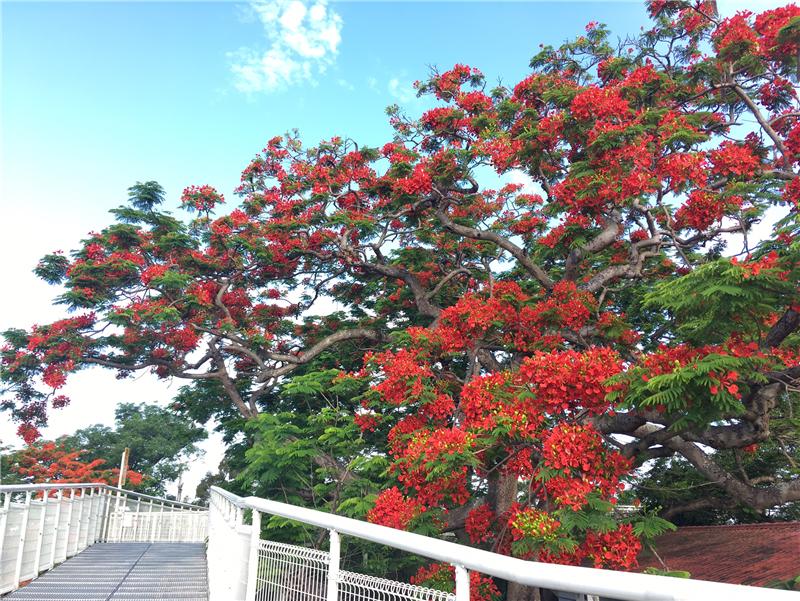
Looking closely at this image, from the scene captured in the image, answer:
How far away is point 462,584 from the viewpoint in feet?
6.57

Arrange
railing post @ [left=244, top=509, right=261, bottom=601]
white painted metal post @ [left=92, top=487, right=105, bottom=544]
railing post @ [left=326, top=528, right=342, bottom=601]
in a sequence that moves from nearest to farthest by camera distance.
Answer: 1. railing post @ [left=326, top=528, right=342, bottom=601]
2. railing post @ [left=244, top=509, right=261, bottom=601]
3. white painted metal post @ [left=92, top=487, right=105, bottom=544]

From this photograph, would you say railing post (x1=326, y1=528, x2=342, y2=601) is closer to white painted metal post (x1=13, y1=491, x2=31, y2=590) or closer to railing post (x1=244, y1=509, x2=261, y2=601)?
railing post (x1=244, y1=509, x2=261, y2=601)

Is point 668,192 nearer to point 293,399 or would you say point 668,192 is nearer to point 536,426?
point 536,426

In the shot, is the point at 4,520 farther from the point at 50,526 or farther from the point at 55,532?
the point at 55,532

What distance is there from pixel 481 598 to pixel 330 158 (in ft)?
38.5

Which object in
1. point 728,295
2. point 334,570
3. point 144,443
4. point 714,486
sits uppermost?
point 144,443

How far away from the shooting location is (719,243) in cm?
1136

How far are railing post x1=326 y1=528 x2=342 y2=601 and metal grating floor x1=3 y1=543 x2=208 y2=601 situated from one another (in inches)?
164

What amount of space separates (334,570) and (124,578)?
6.04 meters

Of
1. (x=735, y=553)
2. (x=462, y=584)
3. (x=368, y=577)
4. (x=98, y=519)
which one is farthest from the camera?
(x=98, y=519)

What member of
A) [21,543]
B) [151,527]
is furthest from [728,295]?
[151,527]

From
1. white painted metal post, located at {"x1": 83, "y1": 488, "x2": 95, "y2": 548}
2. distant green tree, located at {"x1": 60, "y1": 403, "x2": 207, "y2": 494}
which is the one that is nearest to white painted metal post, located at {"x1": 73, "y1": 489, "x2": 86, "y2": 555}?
white painted metal post, located at {"x1": 83, "y1": 488, "x2": 95, "y2": 548}

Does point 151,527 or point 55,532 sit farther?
point 151,527

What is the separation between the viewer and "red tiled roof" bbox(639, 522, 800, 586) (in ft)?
29.5
